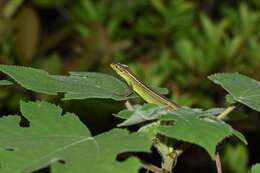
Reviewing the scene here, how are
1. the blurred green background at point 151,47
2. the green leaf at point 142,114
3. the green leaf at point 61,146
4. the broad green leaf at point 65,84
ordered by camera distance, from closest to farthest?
the green leaf at point 61,146 < the green leaf at point 142,114 < the broad green leaf at point 65,84 < the blurred green background at point 151,47

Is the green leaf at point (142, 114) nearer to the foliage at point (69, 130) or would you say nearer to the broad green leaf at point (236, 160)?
the foliage at point (69, 130)

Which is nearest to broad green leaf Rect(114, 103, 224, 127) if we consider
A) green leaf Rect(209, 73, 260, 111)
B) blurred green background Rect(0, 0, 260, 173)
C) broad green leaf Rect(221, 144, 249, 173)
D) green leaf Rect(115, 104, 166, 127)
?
green leaf Rect(115, 104, 166, 127)

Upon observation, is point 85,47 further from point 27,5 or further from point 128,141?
point 128,141

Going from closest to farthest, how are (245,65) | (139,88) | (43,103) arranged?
(43,103), (139,88), (245,65)

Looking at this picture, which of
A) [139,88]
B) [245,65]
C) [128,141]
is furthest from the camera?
[245,65]

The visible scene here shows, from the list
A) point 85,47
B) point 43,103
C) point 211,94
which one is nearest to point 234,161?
point 211,94

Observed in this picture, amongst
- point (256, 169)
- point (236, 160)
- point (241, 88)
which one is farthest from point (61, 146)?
point (236, 160)

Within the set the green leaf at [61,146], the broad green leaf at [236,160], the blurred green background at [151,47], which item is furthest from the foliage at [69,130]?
the broad green leaf at [236,160]

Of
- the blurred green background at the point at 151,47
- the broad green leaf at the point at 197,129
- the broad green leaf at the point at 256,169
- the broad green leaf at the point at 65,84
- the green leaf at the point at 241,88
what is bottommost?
the broad green leaf at the point at 256,169
